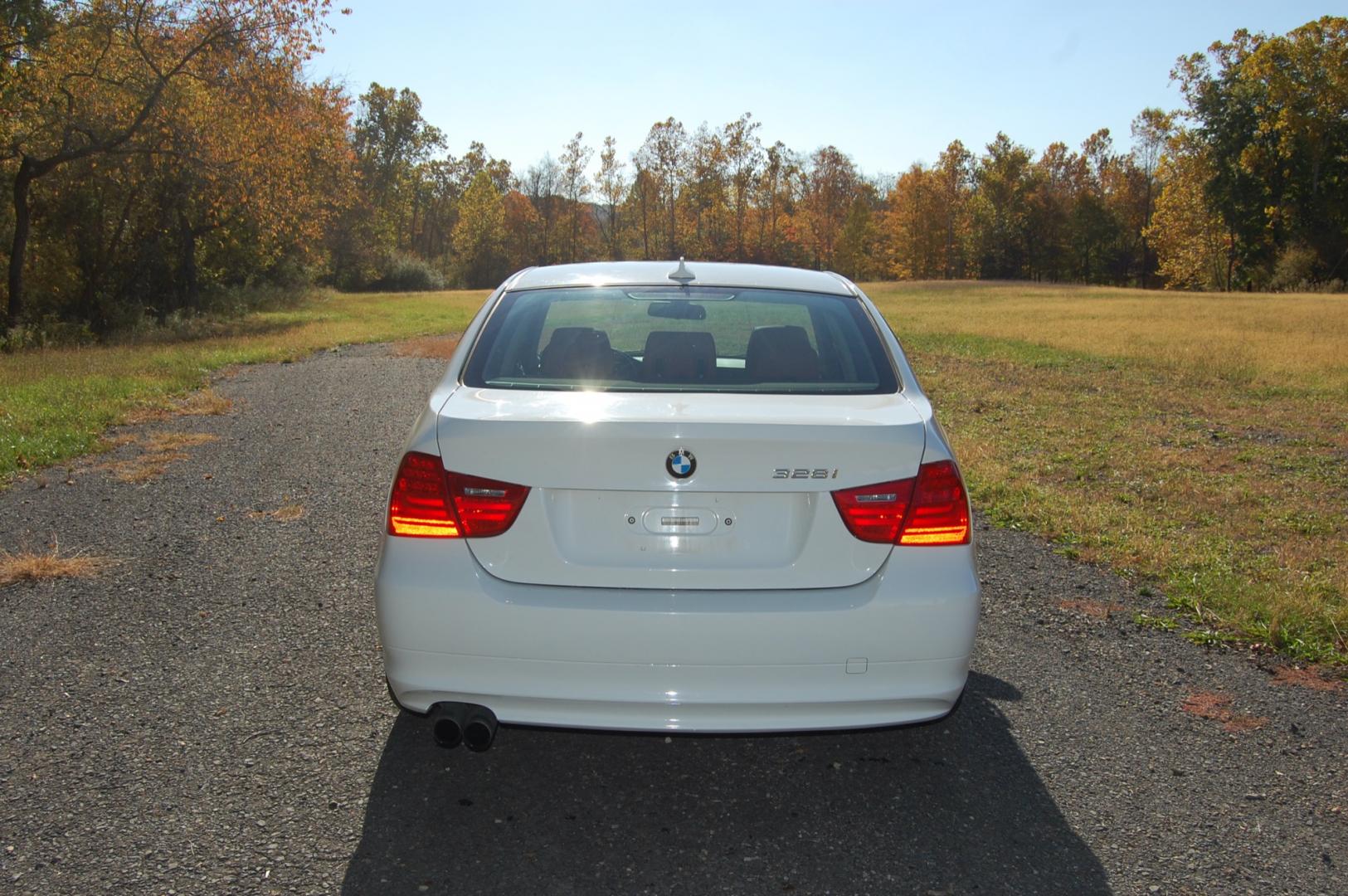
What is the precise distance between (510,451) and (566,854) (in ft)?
3.63

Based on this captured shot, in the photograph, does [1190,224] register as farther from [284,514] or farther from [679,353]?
[679,353]

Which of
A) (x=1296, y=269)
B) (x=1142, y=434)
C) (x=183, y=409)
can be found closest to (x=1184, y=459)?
(x=1142, y=434)

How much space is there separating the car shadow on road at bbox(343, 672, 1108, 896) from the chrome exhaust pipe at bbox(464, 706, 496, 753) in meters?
0.26

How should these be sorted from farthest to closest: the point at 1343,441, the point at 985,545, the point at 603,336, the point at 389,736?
the point at 1343,441 < the point at 985,545 < the point at 603,336 < the point at 389,736

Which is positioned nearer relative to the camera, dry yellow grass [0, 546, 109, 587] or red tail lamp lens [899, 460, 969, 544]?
red tail lamp lens [899, 460, 969, 544]

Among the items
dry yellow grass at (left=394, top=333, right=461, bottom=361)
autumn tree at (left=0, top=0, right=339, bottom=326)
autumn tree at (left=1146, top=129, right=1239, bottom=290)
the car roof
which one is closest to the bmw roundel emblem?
the car roof

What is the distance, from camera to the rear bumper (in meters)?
2.70

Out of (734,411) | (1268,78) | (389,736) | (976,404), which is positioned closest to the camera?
(734,411)

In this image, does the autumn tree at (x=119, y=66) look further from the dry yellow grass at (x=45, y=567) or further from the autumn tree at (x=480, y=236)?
the autumn tree at (x=480, y=236)

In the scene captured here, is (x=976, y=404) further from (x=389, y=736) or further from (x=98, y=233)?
(x=98, y=233)

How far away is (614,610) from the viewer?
269cm

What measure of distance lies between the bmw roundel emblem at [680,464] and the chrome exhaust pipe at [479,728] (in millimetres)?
860

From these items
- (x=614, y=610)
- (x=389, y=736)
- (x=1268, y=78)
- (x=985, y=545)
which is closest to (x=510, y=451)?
(x=614, y=610)

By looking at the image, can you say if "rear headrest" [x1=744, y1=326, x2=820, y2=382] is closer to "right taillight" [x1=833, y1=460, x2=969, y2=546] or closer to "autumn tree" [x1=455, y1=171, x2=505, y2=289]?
"right taillight" [x1=833, y1=460, x2=969, y2=546]
